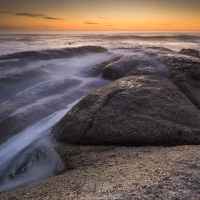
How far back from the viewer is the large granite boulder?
291 cm

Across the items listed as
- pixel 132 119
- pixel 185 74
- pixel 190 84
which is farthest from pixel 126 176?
pixel 185 74

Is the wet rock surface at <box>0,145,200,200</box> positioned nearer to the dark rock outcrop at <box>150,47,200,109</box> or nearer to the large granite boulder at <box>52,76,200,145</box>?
the large granite boulder at <box>52,76,200,145</box>

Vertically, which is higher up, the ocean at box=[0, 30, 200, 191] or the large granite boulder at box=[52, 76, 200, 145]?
the large granite boulder at box=[52, 76, 200, 145]

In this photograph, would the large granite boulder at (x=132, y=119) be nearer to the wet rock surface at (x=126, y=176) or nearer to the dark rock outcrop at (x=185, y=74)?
the wet rock surface at (x=126, y=176)

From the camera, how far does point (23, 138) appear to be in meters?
3.60

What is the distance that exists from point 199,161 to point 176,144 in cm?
73

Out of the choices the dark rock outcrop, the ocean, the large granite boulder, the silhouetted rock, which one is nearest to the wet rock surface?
the large granite boulder

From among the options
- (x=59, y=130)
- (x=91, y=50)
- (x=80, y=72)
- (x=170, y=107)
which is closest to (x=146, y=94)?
(x=170, y=107)

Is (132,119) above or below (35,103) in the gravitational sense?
above

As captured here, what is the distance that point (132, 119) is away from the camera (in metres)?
3.06

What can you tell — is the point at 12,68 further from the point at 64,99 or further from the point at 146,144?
the point at 146,144

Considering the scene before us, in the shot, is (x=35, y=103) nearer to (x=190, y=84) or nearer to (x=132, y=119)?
(x=132, y=119)

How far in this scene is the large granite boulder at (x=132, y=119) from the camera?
291 centimetres

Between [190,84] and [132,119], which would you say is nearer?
[132,119]
